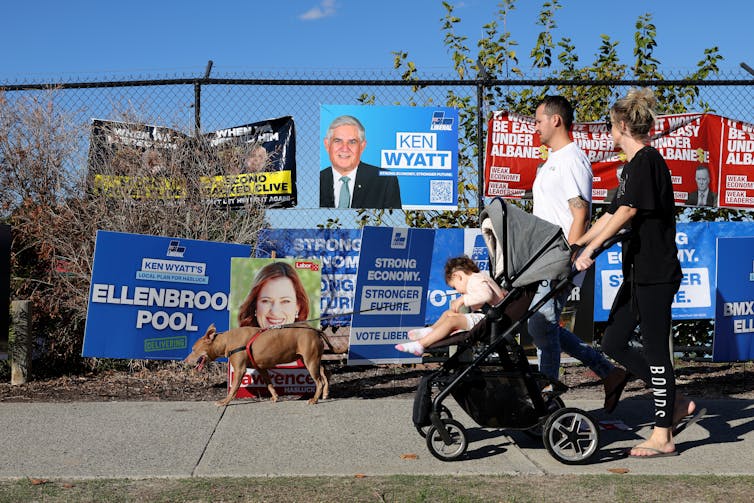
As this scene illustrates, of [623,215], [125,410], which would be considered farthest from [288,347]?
[623,215]

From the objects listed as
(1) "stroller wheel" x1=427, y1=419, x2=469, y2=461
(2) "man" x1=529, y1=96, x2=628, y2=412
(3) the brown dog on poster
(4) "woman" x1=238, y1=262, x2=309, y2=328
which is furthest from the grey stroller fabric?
(4) "woman" x1=238, y1=262, x2=309, y2=328

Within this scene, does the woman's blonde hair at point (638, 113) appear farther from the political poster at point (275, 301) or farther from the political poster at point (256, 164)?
the political poster at point (256, 164)

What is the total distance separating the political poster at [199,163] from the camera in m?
8.02

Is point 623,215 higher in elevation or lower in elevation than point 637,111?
lower

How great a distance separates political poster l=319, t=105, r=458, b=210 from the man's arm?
373cm

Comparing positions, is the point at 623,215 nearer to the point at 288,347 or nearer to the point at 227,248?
the point at 288,347

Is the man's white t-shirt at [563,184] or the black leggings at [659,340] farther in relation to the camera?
the man's white t-shirt at [563,184]

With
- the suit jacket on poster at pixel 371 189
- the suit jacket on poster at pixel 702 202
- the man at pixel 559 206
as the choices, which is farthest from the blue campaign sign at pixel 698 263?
the man at pixel 559 206

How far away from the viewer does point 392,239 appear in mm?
7586

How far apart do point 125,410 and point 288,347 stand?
127 centimetres

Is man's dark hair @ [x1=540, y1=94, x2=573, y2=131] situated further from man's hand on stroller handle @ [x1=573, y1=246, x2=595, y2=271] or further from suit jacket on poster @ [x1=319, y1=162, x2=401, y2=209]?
suit jacket on poster @ [x1=319, y1=162, x2=401, y2=209]

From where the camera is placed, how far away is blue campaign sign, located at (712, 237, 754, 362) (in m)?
7.41

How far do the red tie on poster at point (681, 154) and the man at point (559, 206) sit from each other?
389cm

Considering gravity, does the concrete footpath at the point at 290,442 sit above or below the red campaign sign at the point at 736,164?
below
